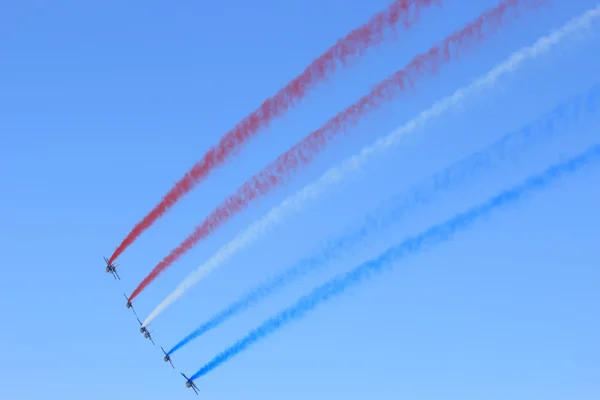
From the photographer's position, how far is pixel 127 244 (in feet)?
121

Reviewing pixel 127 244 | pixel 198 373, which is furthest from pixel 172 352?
pixel 127 244

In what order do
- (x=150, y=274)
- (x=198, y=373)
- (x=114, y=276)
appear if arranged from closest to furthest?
(x=150, y=274), (x=198, y=373), (x=114, y=276)

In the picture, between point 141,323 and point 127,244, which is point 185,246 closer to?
point 127,244

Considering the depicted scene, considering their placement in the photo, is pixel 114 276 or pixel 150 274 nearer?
pixel 150 274

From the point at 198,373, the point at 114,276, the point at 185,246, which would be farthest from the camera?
the point at 114,276

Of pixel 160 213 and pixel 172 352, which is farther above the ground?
pixel 160 213

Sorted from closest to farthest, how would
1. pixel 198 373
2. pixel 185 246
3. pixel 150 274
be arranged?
pixel 185 246
pixel 150 274
pixel 198 373

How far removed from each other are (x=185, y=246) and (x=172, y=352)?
24.4ft

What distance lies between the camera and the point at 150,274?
3534 cm

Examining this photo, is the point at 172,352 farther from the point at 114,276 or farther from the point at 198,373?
the point at 114,276

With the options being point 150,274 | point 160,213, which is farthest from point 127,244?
point 160,213

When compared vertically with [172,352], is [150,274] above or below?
above

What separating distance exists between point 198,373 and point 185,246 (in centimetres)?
922

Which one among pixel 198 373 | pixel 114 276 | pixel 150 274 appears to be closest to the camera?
pixel 150 274
